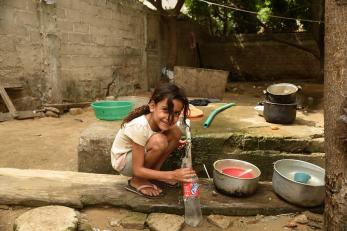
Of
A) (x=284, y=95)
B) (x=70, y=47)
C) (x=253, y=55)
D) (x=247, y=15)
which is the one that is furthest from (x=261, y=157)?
(x=247, y=15)

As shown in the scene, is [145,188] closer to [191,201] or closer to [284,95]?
[191,201]

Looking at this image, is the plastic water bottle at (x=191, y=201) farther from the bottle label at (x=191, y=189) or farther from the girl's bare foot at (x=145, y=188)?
the girl's bare foot at (x=145, y=188)

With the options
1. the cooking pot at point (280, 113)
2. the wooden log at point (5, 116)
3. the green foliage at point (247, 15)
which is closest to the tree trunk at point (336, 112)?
the cooking pot at point (280, 113)

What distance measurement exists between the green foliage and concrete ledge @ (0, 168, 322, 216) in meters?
8.76

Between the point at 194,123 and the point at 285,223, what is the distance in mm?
1535

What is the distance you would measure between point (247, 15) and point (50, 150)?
386 inches

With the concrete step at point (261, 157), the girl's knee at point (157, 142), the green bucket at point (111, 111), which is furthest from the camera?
the green bucket at point (111, 111)

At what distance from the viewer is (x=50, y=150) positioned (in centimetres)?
419

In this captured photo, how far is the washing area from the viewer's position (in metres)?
2.45

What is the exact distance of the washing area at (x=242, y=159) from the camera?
8.03 ft

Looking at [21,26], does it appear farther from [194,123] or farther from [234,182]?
[234,182]

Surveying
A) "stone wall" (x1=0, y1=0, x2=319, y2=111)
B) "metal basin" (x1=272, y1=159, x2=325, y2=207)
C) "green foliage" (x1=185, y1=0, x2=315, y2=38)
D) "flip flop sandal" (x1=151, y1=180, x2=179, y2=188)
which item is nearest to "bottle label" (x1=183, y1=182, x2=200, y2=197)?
"flip flop sandal" (x1=151, y1=180, x2=179, y2=188)

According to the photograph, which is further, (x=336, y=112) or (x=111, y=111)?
(x=111, y=111)

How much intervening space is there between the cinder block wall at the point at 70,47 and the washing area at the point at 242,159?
2.76 m
